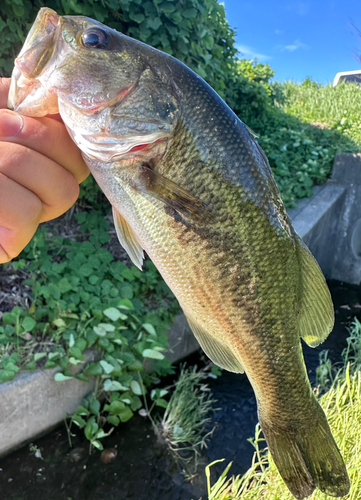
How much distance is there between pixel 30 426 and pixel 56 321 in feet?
2.68

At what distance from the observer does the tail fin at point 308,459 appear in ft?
5.33

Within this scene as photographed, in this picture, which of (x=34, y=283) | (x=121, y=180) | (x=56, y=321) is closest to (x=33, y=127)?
(x=121, y=180)

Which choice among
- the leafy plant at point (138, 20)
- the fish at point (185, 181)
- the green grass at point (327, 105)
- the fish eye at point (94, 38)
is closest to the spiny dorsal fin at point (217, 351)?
the fish at point (185, 181)

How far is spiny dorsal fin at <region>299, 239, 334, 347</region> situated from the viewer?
1.52 m

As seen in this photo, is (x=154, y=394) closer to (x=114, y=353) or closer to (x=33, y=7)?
(x=114, y=353)

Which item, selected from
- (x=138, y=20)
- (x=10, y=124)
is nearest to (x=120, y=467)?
(x=10, y=124)

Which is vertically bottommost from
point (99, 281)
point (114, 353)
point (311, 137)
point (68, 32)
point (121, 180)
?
point (114, 353)

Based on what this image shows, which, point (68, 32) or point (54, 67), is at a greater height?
point (68, 32)

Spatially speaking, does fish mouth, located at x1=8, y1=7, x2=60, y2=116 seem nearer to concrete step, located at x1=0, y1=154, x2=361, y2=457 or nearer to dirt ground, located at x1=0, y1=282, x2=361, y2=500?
concrete step, located at x1=0, y1=154, x2=361, y2=457

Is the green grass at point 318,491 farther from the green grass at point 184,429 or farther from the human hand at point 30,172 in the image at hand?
the human hand at point 30,172

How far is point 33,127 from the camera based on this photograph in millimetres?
1181

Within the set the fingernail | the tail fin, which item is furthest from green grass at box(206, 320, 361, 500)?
the fingernail

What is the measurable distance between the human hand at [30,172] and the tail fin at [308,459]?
1195 mm

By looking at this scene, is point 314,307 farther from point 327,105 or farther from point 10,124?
point 327,105
